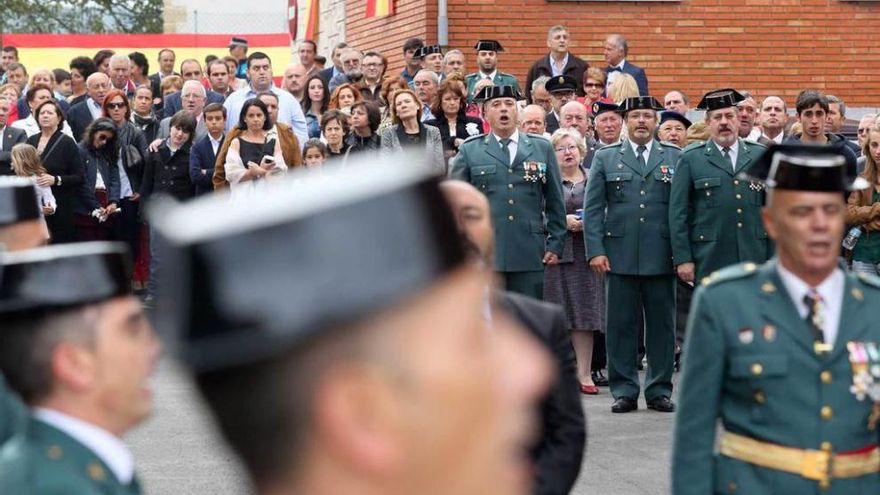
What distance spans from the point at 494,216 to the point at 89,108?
25.0 feet

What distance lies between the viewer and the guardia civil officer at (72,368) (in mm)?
3086

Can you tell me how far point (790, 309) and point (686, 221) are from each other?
6185 mm

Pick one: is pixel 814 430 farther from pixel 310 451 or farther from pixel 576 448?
pixel 310 451

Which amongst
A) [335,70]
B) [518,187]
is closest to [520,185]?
[518,187]

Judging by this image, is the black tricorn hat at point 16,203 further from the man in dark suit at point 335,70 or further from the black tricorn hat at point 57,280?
the man in dark suit at point 335,70

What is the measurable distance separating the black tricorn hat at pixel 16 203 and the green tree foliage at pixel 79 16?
5123 centimetres

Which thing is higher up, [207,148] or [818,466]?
[207,148]

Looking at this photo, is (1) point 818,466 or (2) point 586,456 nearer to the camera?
(1) point 818,466

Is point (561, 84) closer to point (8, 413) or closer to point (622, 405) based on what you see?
point (622, 405)

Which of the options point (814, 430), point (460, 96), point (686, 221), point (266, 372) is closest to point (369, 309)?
point (266, 372)

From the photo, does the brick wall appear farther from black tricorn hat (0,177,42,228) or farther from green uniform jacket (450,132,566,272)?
black tricorn hat (0,177,42,228)

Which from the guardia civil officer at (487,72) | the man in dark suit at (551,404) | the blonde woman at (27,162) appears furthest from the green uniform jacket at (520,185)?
the man in dark suit at (551,404)

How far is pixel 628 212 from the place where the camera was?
11.1 meters

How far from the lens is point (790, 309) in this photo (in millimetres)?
4559
